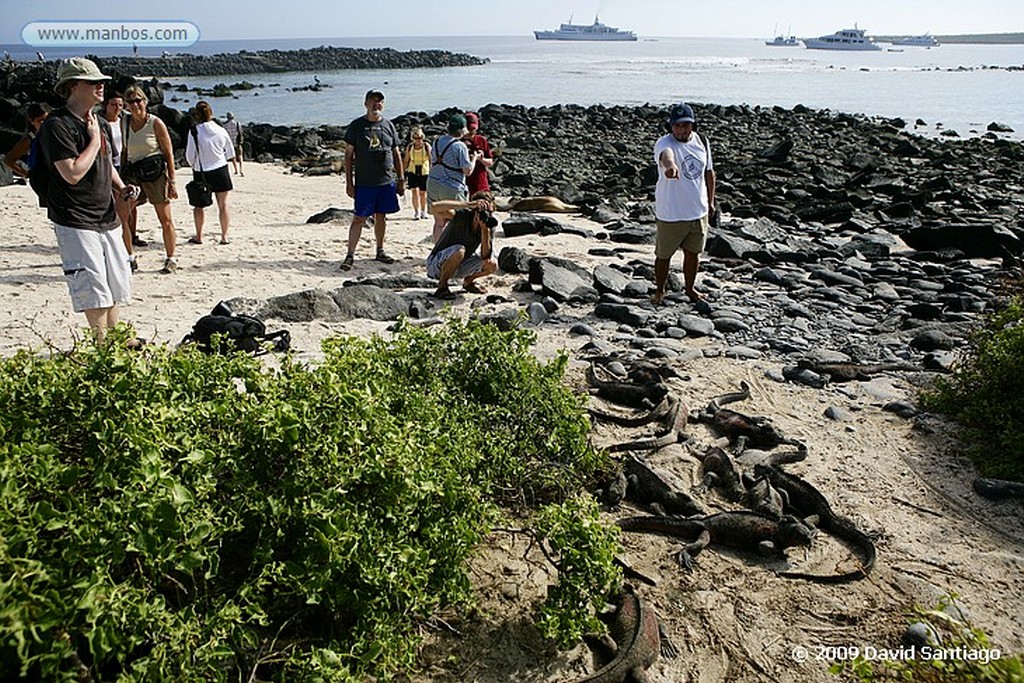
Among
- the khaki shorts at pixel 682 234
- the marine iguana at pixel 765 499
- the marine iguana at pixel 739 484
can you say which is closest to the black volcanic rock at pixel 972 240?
the khaki shorts at pixel 682 234

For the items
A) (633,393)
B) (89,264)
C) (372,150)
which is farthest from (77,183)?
(372,150)

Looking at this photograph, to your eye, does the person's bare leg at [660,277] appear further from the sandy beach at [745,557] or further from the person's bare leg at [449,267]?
the person's bare leg at [449,267]

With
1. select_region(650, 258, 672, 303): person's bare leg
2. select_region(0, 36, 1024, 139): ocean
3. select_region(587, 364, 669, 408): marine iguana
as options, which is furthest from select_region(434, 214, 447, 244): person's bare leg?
select_region(0, 36, 1024, 139): ocean

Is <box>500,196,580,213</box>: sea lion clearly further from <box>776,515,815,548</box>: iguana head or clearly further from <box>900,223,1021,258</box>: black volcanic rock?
<box>776,515,815,548</box>: iguana head

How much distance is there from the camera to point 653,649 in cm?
374

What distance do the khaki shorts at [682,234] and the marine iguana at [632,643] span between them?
17.3ft

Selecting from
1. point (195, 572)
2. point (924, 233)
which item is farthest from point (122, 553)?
point (924, 233)

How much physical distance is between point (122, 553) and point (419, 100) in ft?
166

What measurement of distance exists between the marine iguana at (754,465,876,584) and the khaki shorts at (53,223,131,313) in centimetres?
472

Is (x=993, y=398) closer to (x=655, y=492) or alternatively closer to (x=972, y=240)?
(x=655, y=492)

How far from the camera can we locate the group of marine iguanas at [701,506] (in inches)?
150

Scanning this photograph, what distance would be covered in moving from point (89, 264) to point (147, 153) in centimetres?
364

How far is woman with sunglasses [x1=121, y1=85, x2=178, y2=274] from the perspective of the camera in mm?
8781

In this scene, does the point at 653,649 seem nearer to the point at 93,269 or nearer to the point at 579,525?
the point at 579,525
